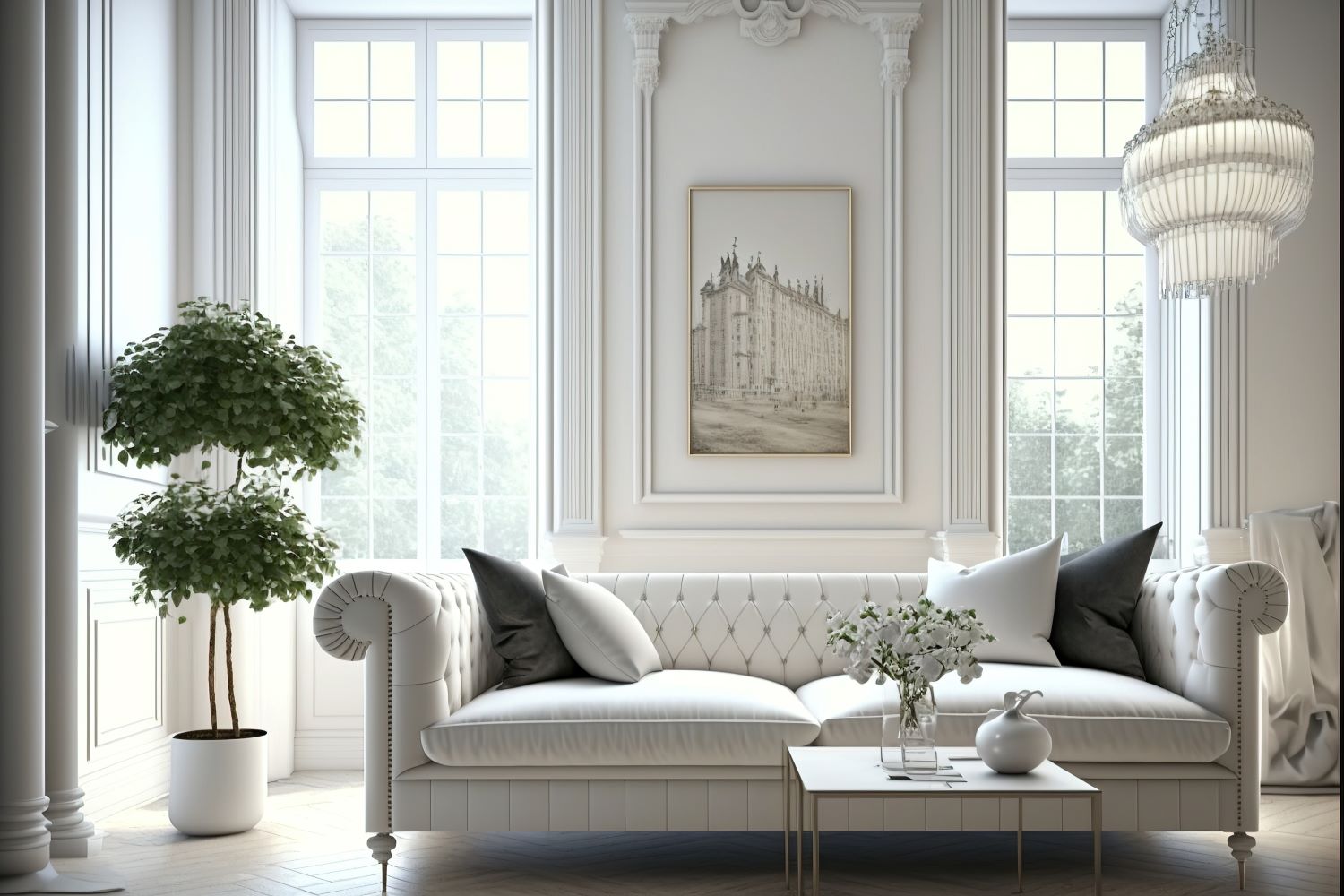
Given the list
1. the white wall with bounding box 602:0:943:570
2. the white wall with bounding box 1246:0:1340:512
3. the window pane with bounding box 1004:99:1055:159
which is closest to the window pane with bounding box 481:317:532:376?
the white wall with bounding box 602:0:943:570

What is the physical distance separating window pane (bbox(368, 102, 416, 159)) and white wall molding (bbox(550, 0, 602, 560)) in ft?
2.39

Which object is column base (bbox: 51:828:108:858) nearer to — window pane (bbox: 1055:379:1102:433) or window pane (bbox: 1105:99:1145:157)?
window pane (bbox: 1055:379:1102:433)

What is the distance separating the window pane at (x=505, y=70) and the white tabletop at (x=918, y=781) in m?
3.29

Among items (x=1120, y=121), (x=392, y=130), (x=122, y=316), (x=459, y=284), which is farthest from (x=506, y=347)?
(x=1120, y=121)

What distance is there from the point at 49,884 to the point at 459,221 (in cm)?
293

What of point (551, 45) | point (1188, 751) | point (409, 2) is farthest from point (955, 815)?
point (409, 2)

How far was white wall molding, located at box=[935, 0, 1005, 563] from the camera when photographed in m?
4.54

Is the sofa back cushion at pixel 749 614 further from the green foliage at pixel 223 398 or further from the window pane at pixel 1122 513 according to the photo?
the window pane at pixel 1122 513

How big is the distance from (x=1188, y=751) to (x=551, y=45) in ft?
11.0

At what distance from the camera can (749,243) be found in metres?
4.59

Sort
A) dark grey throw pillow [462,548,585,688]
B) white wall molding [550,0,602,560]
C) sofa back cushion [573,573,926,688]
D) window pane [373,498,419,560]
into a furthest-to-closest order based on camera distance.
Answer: window pane [373,498,419,560]
white wall molding [550,0,602,560]
sofa back cushion [573,573,926,688]
dark grey throw pillow [462,548,585,688]

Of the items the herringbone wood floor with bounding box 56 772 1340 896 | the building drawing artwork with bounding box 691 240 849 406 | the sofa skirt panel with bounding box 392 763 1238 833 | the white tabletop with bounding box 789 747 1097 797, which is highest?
the building drawing artwork with bounding box 691 240 849 406

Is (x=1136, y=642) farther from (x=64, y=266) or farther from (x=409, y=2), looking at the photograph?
(x=409, y=2)

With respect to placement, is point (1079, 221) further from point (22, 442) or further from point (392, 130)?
point (22, 442)
